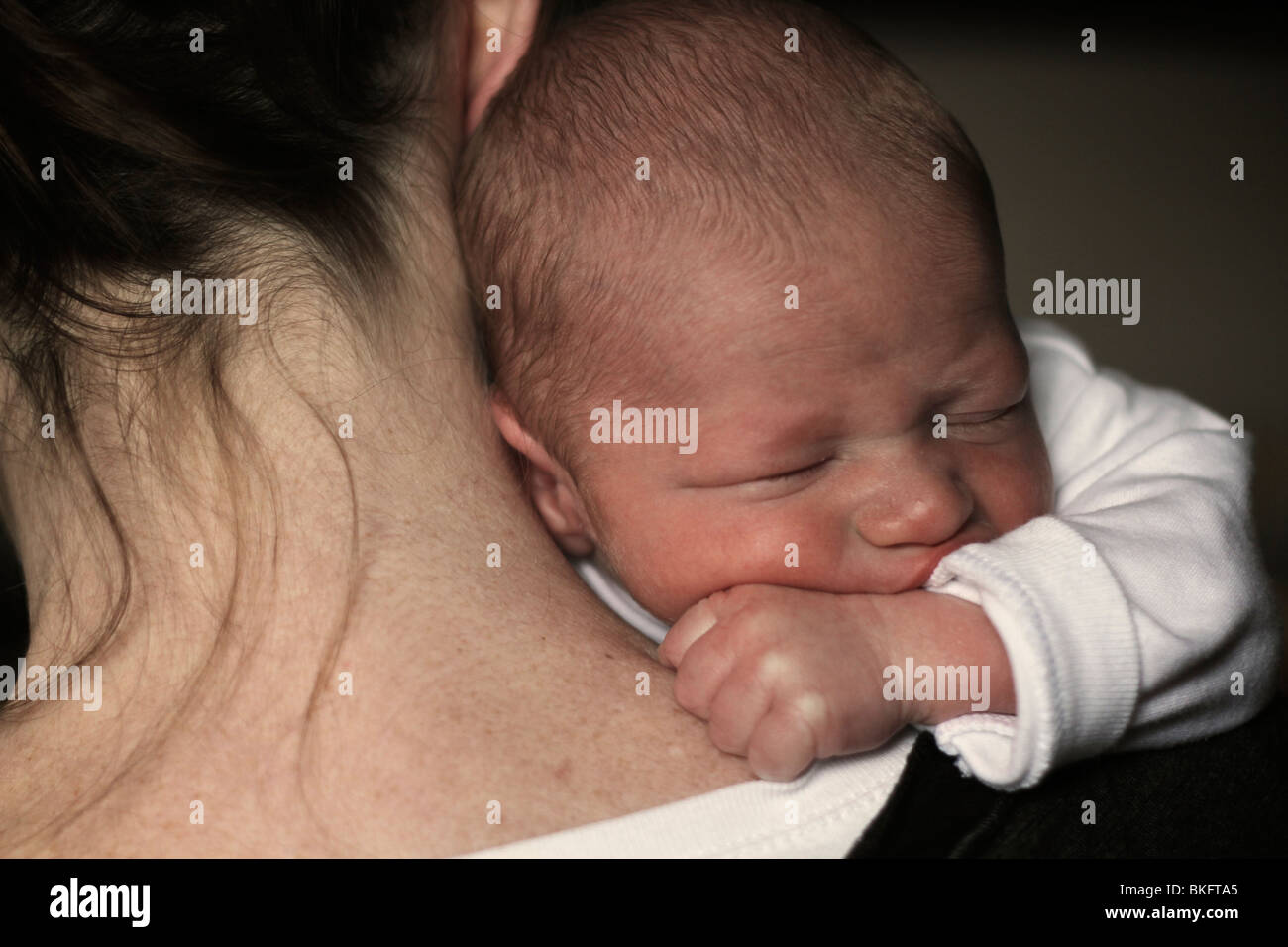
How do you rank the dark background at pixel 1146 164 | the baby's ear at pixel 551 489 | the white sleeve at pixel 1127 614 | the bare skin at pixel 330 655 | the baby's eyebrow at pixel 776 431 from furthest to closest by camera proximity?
1. the dark background at pixel 1146 164
2. the baby's ear at pixel 551 489
3. the baby's eyebrow at pixel 776 431
4. the white sleeve at pixel 1127 614
5. the bare skin at pixel 330 655

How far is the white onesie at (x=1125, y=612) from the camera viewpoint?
91 cm

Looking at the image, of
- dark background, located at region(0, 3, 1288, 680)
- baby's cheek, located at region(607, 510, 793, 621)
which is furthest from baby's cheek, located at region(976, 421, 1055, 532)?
dark background, located at region(0, 3, 1288, 680)

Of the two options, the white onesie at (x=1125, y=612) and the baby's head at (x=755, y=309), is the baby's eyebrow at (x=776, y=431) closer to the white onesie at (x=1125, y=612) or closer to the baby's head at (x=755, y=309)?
the baby's head at (x=755, y=309)

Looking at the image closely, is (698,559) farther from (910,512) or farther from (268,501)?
(268,501)

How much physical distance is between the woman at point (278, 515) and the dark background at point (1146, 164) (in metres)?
2.56

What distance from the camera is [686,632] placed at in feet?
3.34

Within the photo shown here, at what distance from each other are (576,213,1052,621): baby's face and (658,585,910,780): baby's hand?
6cm

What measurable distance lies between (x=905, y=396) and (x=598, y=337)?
288 mm

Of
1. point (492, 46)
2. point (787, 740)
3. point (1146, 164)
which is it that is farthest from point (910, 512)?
point (1146, 164)

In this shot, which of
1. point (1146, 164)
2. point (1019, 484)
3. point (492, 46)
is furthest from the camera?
point (1146, 164)

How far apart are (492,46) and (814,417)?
1.79ft

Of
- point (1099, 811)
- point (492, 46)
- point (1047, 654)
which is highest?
point (492, 46)

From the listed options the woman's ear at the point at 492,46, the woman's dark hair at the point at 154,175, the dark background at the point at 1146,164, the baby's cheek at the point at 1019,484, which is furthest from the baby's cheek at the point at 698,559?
the dark background at the point at 1146,164

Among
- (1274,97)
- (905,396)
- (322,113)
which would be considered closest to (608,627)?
(905,396)
